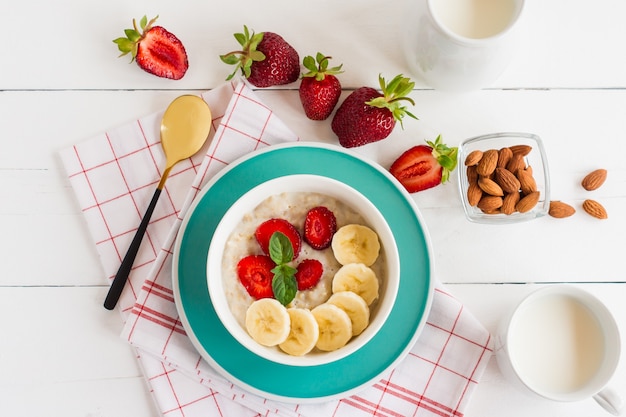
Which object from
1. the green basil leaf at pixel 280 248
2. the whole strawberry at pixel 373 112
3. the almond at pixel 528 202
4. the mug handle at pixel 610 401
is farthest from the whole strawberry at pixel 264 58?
the mug handle at pixel 610 401

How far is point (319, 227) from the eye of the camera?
4.24 ft

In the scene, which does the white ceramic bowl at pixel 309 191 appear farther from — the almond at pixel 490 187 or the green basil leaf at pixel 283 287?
the almond at pixel 490 187

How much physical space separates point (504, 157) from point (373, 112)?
1.02 feet

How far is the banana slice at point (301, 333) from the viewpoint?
1229 millimetres

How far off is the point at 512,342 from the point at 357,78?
0.67m

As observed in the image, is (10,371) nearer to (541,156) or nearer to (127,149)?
(127,149)

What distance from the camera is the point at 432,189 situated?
145 centimetres

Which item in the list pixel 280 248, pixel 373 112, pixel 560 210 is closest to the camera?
pixel 280 248

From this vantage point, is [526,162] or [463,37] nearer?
[463,37]

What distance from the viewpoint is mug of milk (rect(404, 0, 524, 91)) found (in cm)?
125

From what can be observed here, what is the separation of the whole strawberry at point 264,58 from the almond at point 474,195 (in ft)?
1.53

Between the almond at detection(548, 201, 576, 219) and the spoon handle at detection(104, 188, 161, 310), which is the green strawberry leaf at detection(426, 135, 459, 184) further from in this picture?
the spoon handle at detection(104, 188, 161, 310)

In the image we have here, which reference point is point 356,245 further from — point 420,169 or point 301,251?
point 420,169

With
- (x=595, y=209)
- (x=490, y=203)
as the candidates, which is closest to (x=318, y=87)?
(x=490, y=203)
